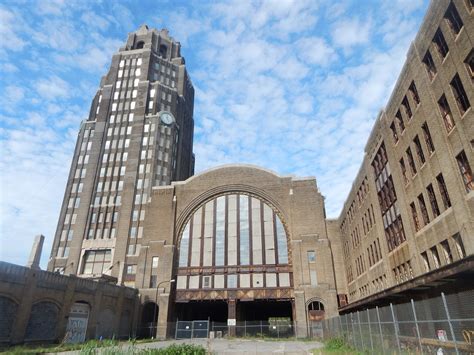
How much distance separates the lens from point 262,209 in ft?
163

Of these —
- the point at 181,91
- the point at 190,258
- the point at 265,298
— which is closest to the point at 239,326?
the point at 265,298

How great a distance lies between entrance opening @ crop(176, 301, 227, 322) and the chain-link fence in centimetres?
3148

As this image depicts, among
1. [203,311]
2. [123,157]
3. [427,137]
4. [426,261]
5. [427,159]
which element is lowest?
[203,311]

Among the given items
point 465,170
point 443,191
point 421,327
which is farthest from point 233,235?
point 465,170

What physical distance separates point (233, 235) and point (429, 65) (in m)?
33.8

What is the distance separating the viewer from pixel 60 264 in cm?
6147

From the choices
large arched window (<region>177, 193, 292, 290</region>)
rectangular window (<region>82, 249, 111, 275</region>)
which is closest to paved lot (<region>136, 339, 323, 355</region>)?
large arched window (<region>177, 193, 292, 290</region>)

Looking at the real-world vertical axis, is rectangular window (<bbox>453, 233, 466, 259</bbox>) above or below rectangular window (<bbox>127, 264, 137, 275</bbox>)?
below

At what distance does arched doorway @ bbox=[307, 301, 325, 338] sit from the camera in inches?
1601

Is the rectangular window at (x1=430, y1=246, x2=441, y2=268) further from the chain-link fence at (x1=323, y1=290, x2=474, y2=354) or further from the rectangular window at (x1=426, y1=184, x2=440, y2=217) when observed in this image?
the chain-link fence at (x1=323, y1=290, x2=474, y2=354)

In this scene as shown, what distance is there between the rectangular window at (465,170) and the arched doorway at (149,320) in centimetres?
3870

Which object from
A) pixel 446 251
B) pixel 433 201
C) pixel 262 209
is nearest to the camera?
pixel 446 251

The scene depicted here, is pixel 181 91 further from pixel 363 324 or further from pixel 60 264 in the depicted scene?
pixel 363 324

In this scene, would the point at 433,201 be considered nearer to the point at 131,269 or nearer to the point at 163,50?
the point at 131,269
